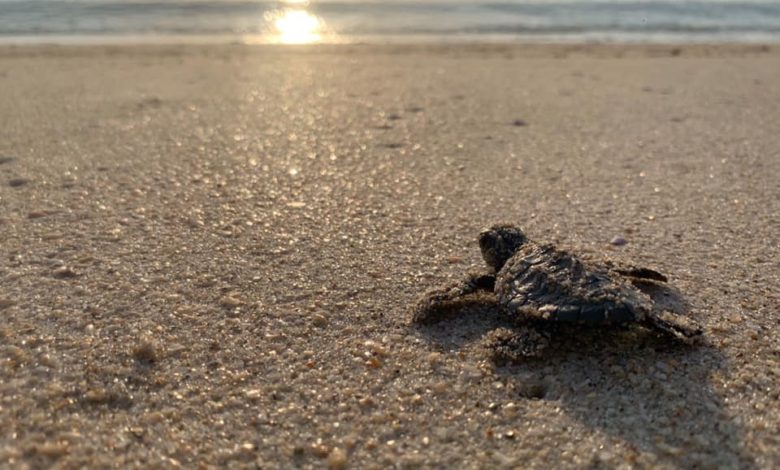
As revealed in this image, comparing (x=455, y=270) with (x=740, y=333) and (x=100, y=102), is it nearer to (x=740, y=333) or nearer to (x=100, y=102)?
(x=740, y=333)

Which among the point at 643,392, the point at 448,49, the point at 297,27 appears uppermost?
the point at 297,27

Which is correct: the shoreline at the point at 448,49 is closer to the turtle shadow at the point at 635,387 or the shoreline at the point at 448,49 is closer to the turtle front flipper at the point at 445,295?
the turtle front flipper at the point at 445,295

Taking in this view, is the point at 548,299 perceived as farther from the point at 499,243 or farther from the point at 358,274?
the point at 358,274

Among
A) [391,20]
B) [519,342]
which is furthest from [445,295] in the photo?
[391,20]

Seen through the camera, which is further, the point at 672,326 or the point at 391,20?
the point at 391,20

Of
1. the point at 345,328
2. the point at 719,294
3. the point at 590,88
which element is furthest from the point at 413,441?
the point at 590,88

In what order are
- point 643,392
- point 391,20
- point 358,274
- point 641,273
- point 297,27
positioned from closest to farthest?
point 643,392
point 641,273
point 358,274
point 297,27
point 391,20

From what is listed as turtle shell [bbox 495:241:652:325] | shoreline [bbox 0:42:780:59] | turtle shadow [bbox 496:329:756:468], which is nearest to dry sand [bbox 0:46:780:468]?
turtle shadow [bbox 496:329:756:468]

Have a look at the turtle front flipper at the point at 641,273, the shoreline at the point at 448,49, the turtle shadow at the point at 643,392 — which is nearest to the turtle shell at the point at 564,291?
the turtle shadow at the point at 643,392

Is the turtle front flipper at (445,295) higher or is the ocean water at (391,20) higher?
the ocean water at (391,20)
